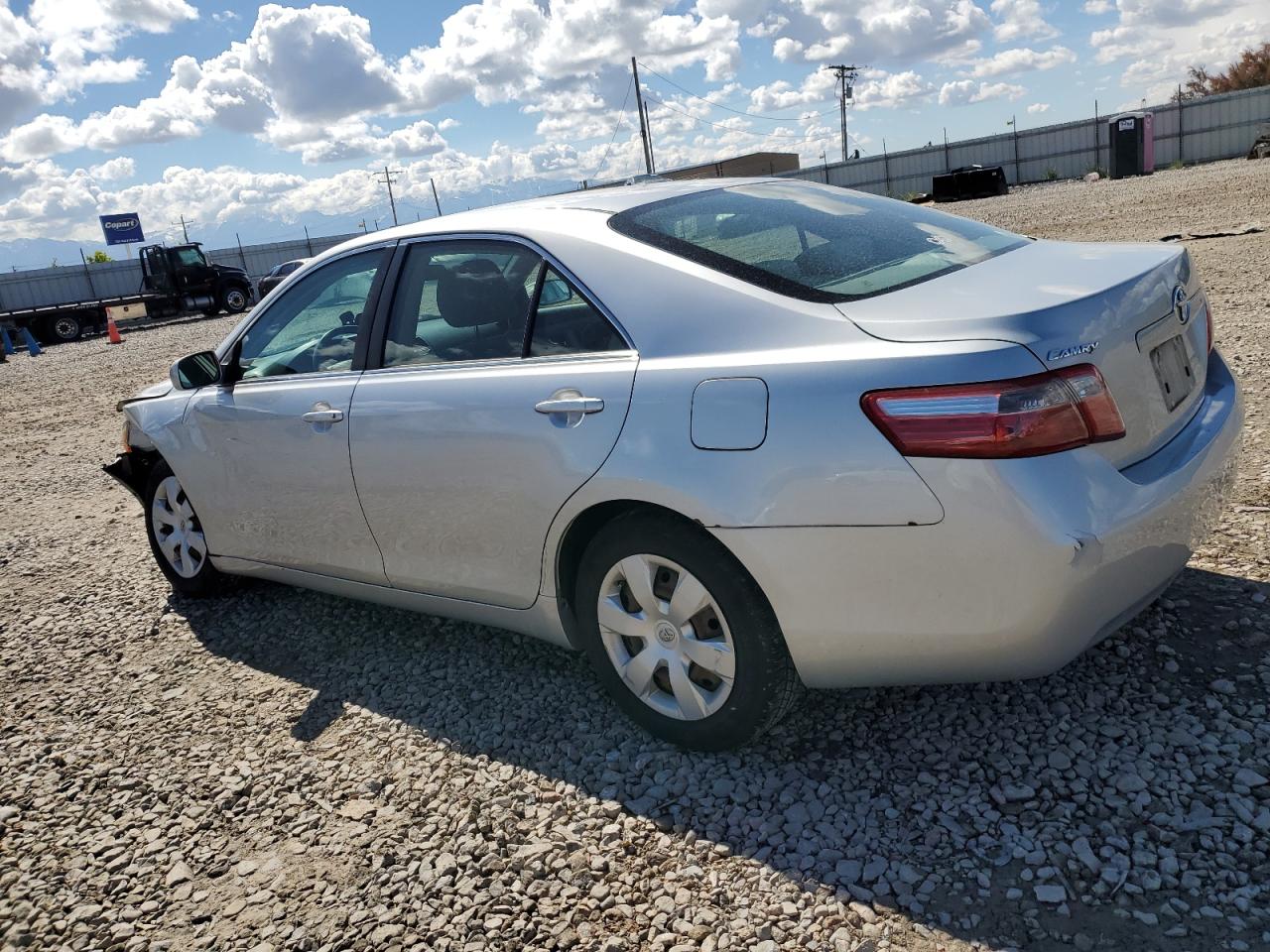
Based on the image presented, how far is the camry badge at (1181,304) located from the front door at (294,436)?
8.49 feet

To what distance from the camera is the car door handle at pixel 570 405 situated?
2.78 meters

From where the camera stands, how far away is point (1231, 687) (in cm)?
284

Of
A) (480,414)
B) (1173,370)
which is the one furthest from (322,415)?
(1173,370)

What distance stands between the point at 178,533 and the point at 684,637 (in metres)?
3.11

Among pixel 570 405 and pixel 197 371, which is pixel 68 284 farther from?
pixel 570 405

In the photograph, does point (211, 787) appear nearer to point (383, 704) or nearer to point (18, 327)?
point (383, 704)

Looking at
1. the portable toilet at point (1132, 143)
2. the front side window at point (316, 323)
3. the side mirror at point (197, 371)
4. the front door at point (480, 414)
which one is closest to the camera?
the front door at point (480, 414)

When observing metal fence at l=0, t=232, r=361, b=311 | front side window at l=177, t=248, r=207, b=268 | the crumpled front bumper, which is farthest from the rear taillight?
metal fence at l=0, t=232, r=361, b=311

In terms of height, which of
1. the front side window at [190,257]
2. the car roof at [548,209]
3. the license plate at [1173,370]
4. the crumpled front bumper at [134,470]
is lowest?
the crumpled front bumper at [134,470]

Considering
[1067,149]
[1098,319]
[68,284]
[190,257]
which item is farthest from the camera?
[68,284]

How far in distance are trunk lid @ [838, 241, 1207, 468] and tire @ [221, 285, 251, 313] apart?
3448 cm

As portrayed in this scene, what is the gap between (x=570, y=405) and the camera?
283 cm

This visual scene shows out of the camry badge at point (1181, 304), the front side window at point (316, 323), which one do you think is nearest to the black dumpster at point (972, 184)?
the front side window at point (316, 323)

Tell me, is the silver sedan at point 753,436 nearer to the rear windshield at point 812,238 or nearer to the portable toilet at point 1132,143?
the rear windshield at point 812,238
